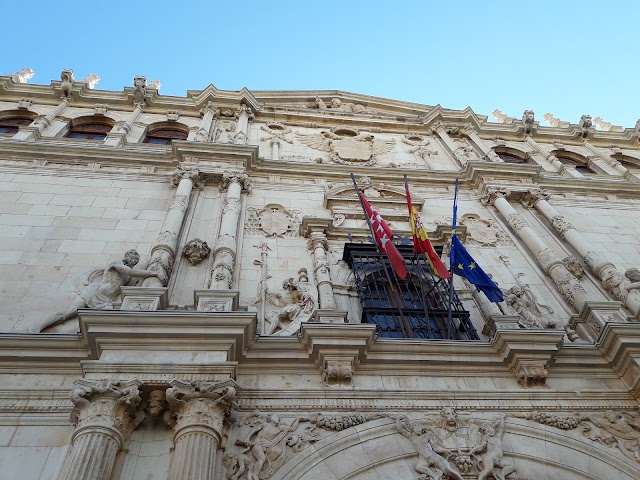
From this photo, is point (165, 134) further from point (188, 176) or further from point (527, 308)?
point (527, 308)

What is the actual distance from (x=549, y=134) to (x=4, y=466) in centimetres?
1855

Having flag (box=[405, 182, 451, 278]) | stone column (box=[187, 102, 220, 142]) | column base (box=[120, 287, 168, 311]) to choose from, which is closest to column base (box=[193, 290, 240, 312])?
column base (box=[120, 287, 168, 311])

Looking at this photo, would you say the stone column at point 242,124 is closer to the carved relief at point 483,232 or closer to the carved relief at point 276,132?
the carved relief at point 276,132

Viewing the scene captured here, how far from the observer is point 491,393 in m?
7.41

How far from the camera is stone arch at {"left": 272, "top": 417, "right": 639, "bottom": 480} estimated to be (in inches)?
249

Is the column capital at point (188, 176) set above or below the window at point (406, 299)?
above

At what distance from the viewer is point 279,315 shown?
853cm

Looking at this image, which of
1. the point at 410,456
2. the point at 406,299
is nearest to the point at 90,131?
the point at 406,299

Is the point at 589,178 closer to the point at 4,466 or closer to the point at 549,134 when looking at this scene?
the point at 549,134

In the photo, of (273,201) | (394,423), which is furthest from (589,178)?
(394,423)

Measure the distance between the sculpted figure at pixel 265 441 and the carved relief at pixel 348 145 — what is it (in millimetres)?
9166

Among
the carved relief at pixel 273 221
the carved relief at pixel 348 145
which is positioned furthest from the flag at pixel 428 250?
the carved relief at pixel 348 145

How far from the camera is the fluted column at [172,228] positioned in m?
8.73

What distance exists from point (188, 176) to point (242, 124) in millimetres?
4243
